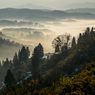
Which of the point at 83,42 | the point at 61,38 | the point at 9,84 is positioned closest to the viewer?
the point at 9,84

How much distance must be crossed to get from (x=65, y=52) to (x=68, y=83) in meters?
57.9

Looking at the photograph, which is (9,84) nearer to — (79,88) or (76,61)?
(76,61)

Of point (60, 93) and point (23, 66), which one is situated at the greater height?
point (60, 93)

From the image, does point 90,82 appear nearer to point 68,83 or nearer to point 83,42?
point 68,83

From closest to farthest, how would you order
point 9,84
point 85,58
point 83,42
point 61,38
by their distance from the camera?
point 9,84
point 85,58
point 83,42
point 61,38

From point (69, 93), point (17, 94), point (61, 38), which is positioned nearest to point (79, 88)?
point (69, 93)

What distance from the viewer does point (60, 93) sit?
34.7 metres

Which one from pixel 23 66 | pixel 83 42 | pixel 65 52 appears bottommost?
pixel 23 66

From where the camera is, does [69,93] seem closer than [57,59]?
Yes

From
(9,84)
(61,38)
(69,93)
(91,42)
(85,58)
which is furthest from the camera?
(61,38)

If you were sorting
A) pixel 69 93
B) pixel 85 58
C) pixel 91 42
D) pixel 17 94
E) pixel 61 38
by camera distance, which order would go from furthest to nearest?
pixel 61 38, pixel 91 42, pixel 85 58, pixel 17 94, pixel 69 93

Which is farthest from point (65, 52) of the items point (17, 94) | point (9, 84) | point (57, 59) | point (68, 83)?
point (68, 83)

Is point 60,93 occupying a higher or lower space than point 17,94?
higher

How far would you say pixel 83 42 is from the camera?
90.8 m
